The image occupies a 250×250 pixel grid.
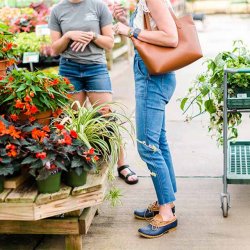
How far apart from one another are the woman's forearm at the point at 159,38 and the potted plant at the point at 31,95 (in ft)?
2.03

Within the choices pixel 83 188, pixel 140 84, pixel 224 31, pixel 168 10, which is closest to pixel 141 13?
pixel 168 10

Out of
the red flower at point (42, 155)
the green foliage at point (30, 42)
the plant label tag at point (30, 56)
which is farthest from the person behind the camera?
the green foliage at point (30, 42)

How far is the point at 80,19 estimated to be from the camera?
4.04 metres

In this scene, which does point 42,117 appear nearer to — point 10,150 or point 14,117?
point 14,117

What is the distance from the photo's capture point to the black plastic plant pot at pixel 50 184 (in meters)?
2.97

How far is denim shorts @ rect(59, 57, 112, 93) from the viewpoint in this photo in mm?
4094

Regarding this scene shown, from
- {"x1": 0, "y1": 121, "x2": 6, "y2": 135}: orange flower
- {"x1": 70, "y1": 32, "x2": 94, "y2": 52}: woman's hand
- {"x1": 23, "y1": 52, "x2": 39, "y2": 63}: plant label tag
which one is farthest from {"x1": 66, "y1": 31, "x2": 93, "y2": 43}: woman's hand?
{"x1": 23, "y1": 52, "x2": 39, "y2": 63}: plant label tag

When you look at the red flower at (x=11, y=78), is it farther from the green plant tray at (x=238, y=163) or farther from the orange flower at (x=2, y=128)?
the green plant tray at (x=238, y=163)

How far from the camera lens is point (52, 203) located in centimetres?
301

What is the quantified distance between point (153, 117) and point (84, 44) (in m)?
0.92

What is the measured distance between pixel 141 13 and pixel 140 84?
17.1 inches

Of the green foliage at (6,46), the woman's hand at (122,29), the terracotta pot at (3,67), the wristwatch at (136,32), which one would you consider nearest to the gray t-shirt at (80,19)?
the green foliage at (6,46)

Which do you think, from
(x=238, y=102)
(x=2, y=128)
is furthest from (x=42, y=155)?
(x=238, y=102)

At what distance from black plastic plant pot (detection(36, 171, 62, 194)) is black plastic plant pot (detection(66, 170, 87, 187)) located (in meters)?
0.07
